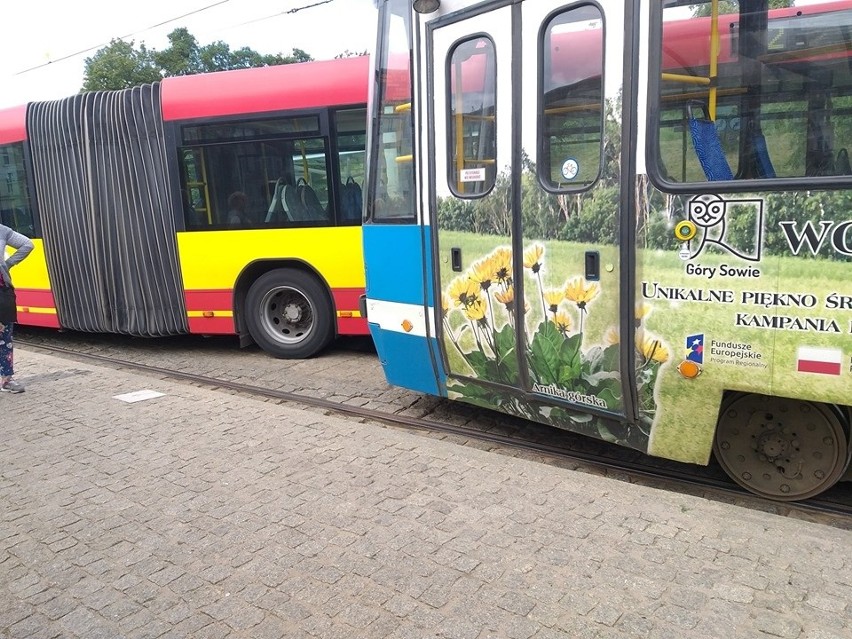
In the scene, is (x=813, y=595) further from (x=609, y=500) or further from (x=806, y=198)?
(x=806, y=198)

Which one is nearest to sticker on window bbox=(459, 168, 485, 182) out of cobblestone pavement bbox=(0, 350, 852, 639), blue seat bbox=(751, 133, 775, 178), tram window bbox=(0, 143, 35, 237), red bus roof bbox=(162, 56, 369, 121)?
blue seat bbox=(751, 133, 775, 178)

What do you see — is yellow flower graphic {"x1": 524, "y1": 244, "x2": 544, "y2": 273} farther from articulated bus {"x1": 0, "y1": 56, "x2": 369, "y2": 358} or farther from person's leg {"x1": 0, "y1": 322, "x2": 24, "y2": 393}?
person's leg {"x1": 0, "y1": 322, "x2": 24, "y2": 393}

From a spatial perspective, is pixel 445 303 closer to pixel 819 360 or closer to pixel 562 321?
pixel 562 321

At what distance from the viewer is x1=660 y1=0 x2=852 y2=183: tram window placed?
3348 millimetres

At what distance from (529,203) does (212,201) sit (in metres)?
4.89

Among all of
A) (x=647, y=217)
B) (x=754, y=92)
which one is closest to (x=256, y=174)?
(x=647, y=217)

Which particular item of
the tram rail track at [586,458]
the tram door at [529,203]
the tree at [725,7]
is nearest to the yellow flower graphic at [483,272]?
the tram door at [529,203]

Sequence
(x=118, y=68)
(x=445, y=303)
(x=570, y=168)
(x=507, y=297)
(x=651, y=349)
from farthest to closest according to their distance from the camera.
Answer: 1. (x=118, y=68)
2. (x=445, y=303)
3. (x=507, y=297)
4. (x=570, y=168)
5. (x=651, y=349)

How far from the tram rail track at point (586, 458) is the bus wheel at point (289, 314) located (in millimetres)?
958

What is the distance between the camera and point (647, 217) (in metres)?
3.68

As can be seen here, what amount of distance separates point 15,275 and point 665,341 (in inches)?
362

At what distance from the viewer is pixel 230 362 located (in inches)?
323

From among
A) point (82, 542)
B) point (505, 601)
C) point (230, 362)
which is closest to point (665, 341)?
point (505, 601)

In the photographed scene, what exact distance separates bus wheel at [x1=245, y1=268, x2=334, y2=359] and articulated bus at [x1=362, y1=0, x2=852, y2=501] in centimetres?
310
